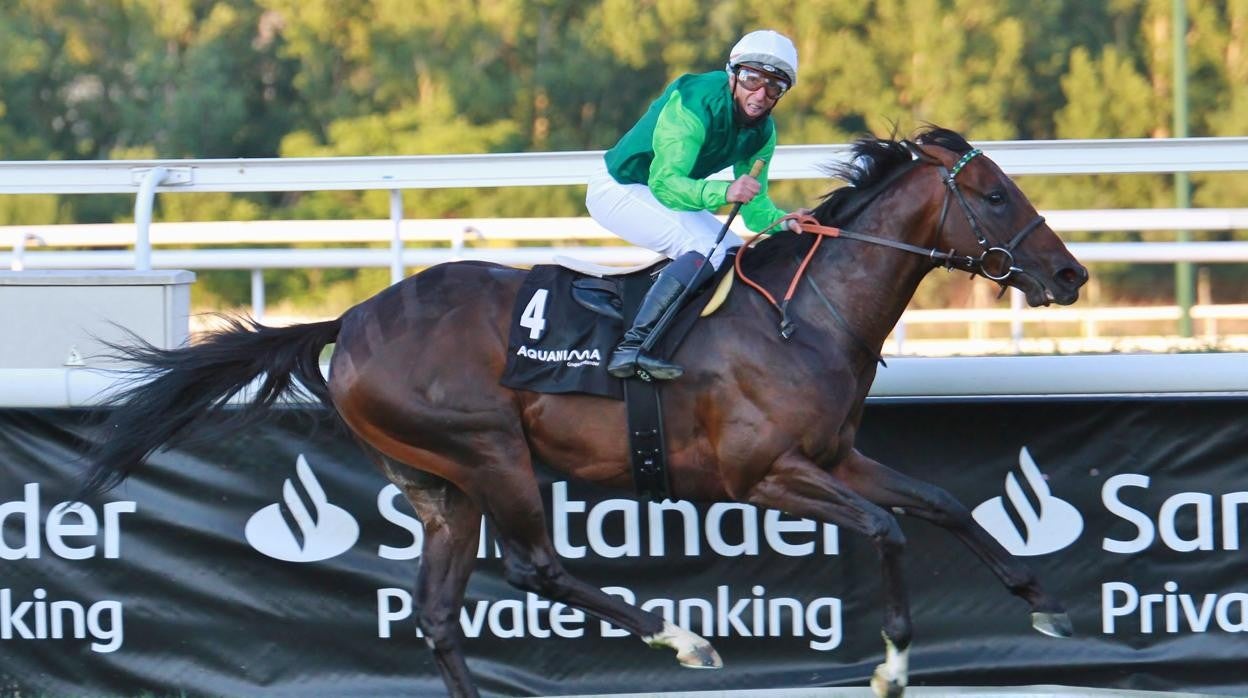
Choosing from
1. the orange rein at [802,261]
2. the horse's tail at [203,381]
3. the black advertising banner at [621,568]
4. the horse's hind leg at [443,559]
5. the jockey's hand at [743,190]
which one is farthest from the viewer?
the black advertising banner at [621,568]

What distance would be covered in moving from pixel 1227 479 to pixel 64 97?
723 inches

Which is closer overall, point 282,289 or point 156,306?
point 156,306

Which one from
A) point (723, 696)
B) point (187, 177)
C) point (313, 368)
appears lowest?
point (723, 696)

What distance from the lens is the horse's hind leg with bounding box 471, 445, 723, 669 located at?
15.2ft

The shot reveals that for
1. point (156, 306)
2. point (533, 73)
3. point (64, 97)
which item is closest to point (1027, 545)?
point (156, 306)

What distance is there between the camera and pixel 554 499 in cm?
517

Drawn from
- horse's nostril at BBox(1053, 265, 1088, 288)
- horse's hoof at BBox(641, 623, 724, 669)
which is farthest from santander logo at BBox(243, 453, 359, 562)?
horse's nostril at BBox(1053, 265, 1088, 288)

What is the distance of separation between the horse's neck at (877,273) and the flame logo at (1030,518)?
0.78m

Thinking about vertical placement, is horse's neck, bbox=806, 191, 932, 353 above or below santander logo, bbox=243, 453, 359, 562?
above

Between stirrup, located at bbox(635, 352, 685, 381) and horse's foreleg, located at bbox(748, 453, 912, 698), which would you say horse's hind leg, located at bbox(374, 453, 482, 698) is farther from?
horse's foreleg, located at bbox(748, 453, 912, 698)

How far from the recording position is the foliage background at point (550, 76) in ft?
63.0

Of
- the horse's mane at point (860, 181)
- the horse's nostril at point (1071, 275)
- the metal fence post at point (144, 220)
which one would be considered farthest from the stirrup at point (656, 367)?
the metal fence post at point (144, 220)

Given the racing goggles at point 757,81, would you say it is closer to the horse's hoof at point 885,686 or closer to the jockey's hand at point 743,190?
the jockey's hand at point 743,190

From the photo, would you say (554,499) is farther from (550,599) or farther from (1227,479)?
(1227,479)
